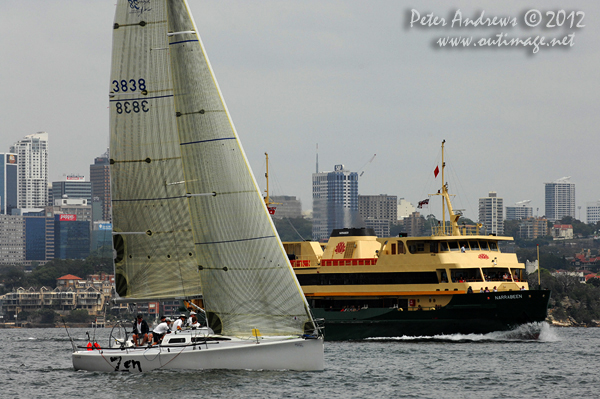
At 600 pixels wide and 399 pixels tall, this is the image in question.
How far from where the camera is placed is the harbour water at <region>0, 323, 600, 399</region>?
22.4 m

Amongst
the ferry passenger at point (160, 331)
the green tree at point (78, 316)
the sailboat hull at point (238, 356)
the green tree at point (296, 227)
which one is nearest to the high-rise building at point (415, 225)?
the green tree at point (296, 227)

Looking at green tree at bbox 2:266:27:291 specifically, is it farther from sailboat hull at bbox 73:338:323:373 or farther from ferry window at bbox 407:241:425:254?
sailboat hull at bbox 73:338:323:373

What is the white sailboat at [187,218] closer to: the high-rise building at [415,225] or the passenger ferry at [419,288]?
the passenger ferry at [419,288]

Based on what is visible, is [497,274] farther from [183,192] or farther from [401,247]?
[183,192]

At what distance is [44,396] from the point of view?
22.8 meters

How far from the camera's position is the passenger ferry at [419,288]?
134ft

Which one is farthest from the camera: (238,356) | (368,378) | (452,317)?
(452,317)

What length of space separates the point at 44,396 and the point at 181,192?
6.32 m

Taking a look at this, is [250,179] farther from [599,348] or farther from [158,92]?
[599,348]

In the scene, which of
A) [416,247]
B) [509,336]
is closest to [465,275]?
[416,247]

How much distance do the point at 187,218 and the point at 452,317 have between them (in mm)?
19664

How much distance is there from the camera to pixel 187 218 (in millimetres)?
25031

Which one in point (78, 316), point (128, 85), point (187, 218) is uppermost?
point (128, 85)

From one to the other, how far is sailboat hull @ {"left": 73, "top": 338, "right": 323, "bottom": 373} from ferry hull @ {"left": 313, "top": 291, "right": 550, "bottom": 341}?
717 inches
